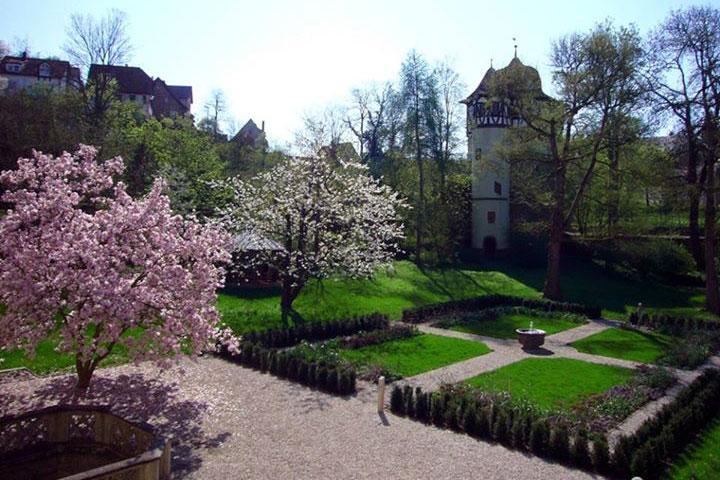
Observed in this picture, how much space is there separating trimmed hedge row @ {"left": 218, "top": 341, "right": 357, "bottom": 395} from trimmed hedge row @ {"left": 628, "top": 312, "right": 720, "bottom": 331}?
1513 centimetres

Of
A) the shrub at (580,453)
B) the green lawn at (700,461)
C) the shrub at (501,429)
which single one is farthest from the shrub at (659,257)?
the shrub at (580,453)

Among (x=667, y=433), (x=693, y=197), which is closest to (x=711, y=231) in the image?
(x=693, y=197)

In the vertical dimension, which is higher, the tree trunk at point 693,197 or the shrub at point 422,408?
the tree trunk at point 693,197

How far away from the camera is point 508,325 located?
74.7ft

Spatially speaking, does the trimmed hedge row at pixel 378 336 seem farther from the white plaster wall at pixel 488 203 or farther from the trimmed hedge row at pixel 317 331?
the white plaster wall at pixel 488 203

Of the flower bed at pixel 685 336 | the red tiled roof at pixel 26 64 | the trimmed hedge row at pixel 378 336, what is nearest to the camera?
the flower bed at pixel 685 336

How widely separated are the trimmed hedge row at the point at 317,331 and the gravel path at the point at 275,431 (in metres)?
2.65

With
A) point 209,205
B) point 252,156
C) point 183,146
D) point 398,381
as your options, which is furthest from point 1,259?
point 252,156

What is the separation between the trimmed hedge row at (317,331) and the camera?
56.4 ft

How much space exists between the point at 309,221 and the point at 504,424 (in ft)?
40.1

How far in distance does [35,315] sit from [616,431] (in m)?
11.4

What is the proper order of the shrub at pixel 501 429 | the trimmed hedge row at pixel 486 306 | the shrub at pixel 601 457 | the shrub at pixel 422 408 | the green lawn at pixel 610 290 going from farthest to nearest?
the green lawn at pixel 610 290, the trimmed hedge row at pixel 486 306, the shrub at pixel 422 408, the shrub at pixel 501 429, the shrub at pixel 601 457

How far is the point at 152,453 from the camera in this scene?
7855 mm

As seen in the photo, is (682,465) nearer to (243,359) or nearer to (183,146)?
(243,359)
